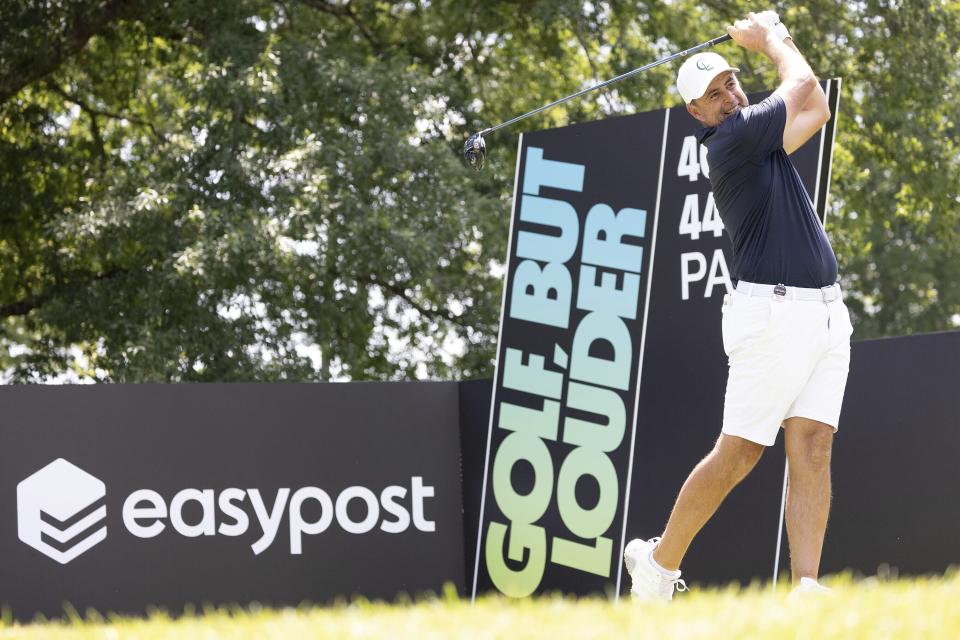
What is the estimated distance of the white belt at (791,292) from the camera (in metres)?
3.70

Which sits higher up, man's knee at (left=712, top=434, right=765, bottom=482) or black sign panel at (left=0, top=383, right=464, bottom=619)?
man's knee at (left=712, top=434, right=765, bottom=482)

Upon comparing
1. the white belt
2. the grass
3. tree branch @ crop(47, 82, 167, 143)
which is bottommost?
the grass

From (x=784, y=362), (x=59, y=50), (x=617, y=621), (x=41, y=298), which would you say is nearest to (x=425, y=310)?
(x=41, y=298)

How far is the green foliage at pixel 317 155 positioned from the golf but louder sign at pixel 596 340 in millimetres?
4397

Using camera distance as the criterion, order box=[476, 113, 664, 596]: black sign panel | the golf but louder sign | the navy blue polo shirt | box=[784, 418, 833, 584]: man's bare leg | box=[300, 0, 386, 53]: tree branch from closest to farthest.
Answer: box=[784, 418, 833, 584]: man's bare leg → the navy blue polo shirt → the golf but louder sign → box=[476, 113, 664, 596]: black sign panel → box=[300, 0, 386, 53]: tree branch

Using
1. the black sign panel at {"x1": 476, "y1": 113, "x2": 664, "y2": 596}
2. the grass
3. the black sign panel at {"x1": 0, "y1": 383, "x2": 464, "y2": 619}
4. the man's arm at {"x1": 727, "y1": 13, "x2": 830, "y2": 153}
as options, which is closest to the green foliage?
the black sign panel at {"x1": 0, "y1": 383, "x2": 464, "y2": 619}

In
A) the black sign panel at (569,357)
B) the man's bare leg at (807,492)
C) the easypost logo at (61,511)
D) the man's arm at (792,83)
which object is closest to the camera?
the man's bare leg at (807,492)

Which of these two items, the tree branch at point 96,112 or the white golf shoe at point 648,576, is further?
the tree branch at point 96,112

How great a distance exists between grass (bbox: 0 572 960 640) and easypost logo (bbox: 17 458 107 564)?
3.90m

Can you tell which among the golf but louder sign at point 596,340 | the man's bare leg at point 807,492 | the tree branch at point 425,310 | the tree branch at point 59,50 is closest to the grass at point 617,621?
the man's bare leg at point 807,492

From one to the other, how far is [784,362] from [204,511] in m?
3.53

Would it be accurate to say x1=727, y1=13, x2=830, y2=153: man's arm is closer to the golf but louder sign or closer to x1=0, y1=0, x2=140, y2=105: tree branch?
the golf but louder sign

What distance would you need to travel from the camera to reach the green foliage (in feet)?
35.0

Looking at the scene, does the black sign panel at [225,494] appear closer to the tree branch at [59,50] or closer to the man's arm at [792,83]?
the man's arm at [792,83]
